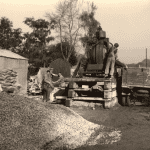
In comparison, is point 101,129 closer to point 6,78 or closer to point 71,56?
point 6,78

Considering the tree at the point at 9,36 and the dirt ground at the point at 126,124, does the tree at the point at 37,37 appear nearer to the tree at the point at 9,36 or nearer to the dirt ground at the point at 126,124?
the tree at the point at 9,36

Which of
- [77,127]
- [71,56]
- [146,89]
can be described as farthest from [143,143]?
[71,56]

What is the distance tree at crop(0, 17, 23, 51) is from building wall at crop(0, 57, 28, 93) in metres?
11.1

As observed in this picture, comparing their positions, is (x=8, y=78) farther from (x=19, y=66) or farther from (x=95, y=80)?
(x=95, y=80)

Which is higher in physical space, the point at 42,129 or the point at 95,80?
the point at 95,80

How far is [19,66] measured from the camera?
1903 cm

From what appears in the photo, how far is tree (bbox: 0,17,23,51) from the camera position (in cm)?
2956

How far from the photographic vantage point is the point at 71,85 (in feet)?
26.5

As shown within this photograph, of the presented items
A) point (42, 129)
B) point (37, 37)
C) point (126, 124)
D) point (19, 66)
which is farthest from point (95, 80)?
point (37, 37)

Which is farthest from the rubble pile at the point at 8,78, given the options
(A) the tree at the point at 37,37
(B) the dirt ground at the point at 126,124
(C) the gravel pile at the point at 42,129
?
(A) the tree at the point at 37,37

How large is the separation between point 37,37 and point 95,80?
2228 centimetres

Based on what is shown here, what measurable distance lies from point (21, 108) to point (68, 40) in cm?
2790

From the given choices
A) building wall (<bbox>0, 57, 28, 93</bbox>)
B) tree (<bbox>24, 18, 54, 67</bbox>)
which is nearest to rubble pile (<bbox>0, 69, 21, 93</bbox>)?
building wall (<bbox>0, 57, 28, 93</bbox>)

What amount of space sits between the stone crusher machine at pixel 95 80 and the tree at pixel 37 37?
64.3 feet
